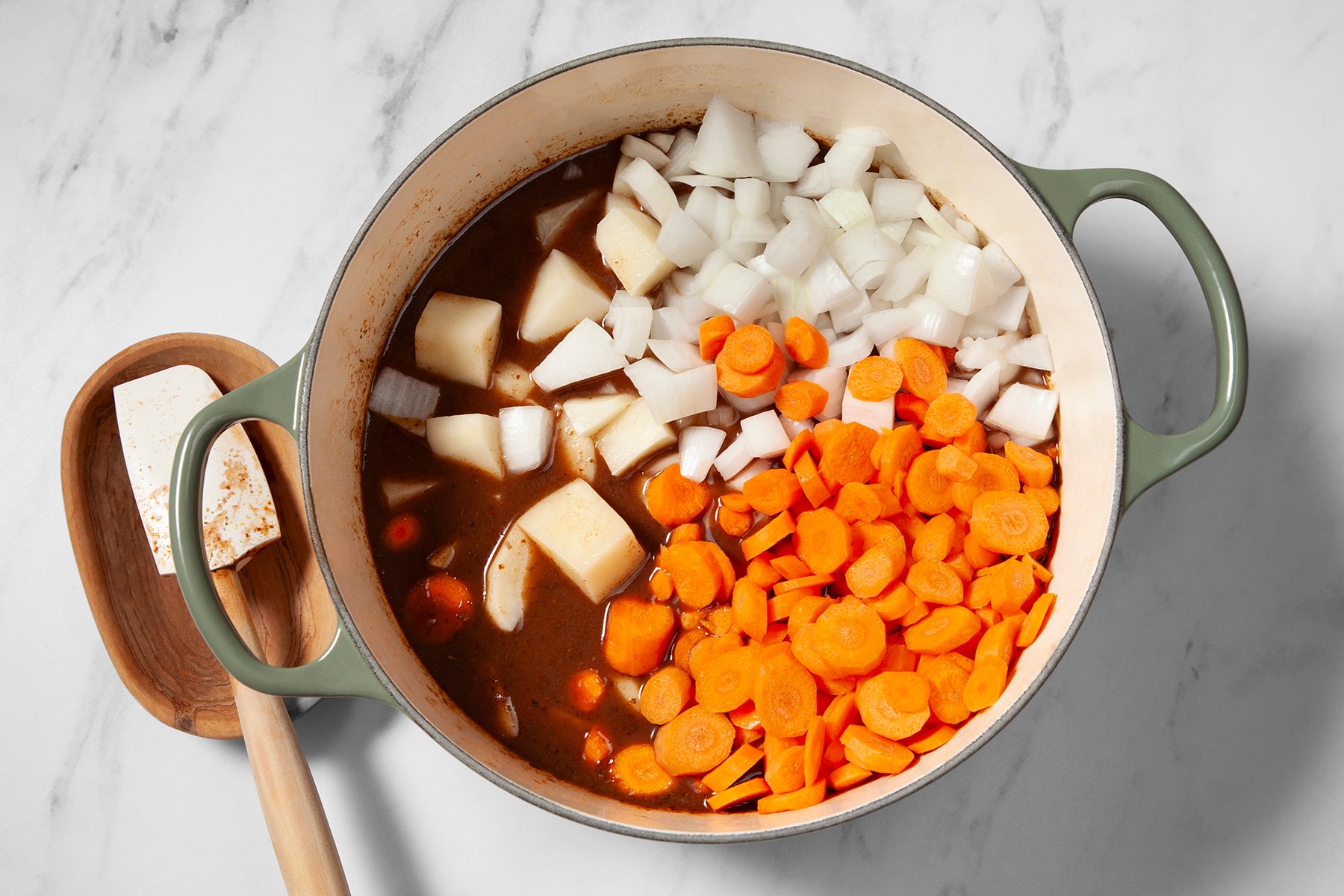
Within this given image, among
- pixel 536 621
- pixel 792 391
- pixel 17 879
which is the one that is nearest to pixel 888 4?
pixel 792 391

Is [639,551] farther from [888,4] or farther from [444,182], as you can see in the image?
Result: [888,4]

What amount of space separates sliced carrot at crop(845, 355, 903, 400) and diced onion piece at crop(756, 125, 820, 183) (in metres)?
0.37

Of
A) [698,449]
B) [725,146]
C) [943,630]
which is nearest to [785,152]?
[725,146]

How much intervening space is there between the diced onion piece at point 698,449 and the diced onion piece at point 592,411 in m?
0.12

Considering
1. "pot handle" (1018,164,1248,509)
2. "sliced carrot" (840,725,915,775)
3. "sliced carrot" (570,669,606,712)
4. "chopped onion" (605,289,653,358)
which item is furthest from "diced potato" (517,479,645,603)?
"pot handle" (1018,164,1248,509)

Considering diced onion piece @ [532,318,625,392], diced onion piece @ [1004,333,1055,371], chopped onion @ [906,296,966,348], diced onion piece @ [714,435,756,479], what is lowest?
diced onion piece @ [714,435,756,479]

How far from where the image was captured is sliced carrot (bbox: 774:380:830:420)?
5.27 feet

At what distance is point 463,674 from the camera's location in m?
1.63

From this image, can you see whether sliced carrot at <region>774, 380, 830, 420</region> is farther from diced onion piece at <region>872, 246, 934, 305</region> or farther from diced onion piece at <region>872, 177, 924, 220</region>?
diced onion piece at <region>872, 177, 924, 220</region>

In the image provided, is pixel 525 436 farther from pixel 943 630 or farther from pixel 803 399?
pixel 943 630

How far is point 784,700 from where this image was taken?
1.50 m

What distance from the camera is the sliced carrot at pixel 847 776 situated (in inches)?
58.7

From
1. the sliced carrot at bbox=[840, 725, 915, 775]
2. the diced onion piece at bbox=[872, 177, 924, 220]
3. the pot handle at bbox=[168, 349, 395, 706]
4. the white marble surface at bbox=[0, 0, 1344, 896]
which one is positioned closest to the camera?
the pot handle at bbox=[168, 349, 395, 706]

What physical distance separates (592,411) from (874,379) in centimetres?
49
